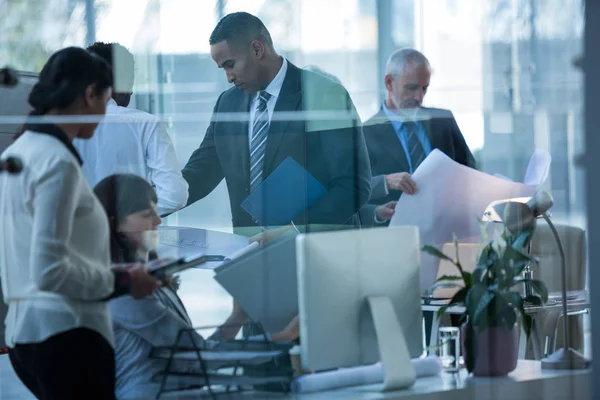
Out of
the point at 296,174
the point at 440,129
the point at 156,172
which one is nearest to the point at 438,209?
the point at 440,129

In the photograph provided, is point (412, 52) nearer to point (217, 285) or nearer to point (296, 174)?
point (296, 174)

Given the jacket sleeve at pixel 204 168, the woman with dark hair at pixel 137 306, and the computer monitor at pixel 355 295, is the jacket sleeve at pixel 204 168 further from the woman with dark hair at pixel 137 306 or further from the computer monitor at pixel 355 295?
the computer monitor at pixel 355 295

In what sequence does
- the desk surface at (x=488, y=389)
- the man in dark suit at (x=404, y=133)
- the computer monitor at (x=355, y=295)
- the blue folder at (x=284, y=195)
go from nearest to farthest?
the computer monitor at (x=355, y=295) < the desk surface at (x=488, y=389) < the blue folder at (x=284, y=195) < the man in dark suit at (x=404, y=133)

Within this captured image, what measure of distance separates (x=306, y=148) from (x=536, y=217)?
2.54 ft

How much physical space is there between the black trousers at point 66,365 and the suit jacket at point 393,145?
2.84 feet

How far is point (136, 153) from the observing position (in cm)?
274

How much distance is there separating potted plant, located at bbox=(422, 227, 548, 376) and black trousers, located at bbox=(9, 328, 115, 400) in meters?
0.94

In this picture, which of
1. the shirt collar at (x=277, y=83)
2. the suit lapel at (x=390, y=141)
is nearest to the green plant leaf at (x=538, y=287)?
the suit lapel at (x=390, y=141)

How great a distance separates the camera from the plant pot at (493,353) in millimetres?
2832

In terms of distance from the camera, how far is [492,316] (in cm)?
284

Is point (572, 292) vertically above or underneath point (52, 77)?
underneath

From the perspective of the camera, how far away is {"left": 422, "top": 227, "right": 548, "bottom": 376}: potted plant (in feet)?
9.31

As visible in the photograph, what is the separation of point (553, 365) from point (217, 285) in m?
1.04

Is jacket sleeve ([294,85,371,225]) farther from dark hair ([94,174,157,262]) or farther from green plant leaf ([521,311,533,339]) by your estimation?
green plant leaf ([521,311,533,339])
